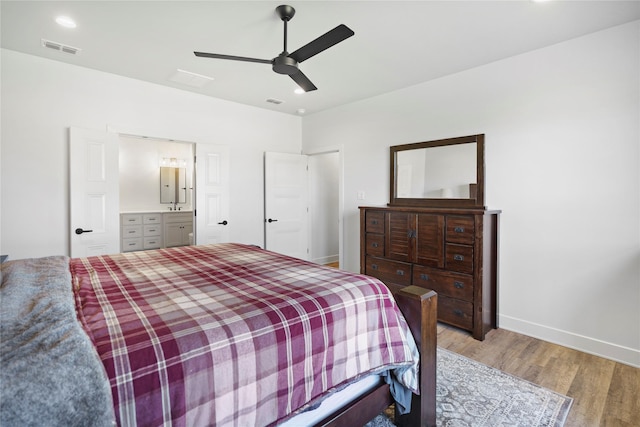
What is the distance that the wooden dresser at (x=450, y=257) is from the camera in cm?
281

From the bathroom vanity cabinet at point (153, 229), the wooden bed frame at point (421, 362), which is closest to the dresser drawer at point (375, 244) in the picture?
the wooden bed frame at point (421, 362)

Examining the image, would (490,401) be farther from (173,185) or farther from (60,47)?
(173,185)

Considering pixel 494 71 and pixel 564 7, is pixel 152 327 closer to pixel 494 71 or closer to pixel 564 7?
pixel 564 7

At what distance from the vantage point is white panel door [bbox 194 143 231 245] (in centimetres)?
411

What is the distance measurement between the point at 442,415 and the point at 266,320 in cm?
135

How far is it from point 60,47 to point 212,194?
2.08 metres

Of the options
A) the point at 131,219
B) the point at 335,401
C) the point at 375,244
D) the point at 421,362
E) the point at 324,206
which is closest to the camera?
the point at 335,401

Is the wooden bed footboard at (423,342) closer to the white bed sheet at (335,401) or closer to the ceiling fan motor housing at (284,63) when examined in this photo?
the white bed sheet at (335,401)

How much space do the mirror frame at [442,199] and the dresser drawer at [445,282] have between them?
0.74 meters

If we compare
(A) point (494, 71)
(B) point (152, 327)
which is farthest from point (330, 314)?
(A) point (494, 71)

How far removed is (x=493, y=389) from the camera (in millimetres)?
2051

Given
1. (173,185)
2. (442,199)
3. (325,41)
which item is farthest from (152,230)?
(325,41)

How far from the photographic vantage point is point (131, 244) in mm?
5910

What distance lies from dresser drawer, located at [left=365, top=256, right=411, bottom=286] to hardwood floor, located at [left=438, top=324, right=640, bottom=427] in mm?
616
